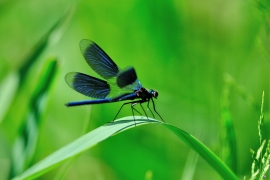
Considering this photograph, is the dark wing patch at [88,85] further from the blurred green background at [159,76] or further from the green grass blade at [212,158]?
the green grass blade at [212,158]

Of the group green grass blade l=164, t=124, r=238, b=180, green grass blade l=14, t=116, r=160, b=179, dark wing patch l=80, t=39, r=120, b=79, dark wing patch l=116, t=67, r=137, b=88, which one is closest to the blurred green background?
dark wing patch l=80, t=39, r=120, b=79

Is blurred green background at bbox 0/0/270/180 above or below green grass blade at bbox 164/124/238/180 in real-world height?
below

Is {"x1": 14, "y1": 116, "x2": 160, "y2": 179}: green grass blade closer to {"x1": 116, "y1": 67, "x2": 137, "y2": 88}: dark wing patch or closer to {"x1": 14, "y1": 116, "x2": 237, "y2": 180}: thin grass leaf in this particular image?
{"x1": 14, "y1": 116, "x2": 237, "y2": 180}: thin grass leaf

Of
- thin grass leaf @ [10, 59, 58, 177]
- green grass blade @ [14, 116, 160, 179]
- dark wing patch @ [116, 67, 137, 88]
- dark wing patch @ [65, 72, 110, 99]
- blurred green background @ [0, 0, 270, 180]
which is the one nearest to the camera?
green grass blade @ [14, 116, 160, 179]

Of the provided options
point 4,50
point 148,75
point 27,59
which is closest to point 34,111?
point 27,59

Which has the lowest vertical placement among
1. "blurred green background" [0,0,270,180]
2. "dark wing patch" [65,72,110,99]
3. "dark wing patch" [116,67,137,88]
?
"blurred green background" [0,0,270,180]

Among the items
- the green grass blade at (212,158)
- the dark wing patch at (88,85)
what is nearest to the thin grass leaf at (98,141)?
the green grass blade at (212,158)
